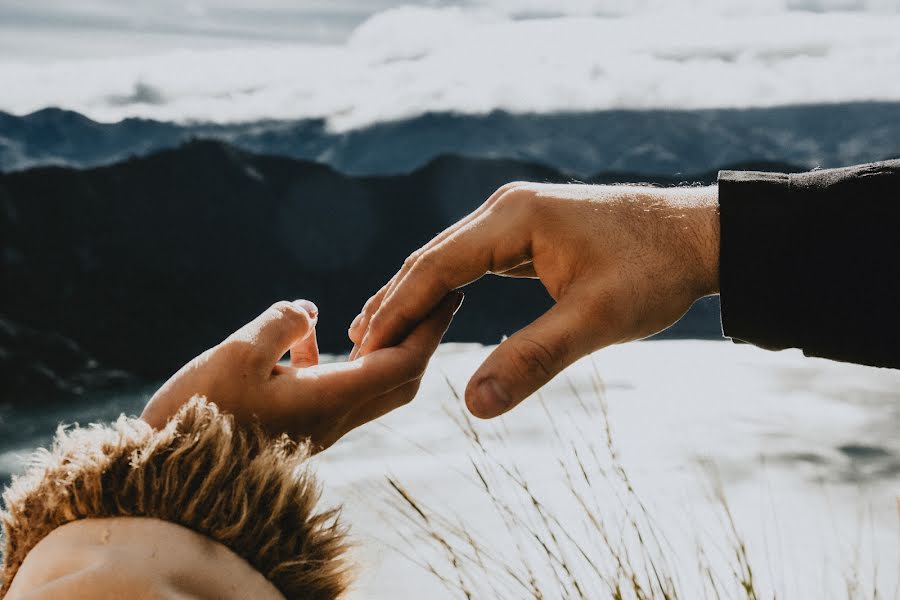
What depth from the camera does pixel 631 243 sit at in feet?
4.61

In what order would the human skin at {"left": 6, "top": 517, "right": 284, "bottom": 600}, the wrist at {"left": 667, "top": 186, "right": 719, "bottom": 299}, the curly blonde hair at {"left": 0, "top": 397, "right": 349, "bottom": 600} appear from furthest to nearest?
the wrist at {"left": 667, "top": 186, "right": 719, "bottom": 299} < the curly blonde hair at {"left": 0, "top": 397, "right": 349, "bottom": 600} < the human skin at {"left": 6, "top": 517, "right": 284, "bottom": 600}

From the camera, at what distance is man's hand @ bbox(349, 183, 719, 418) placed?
4.32ft

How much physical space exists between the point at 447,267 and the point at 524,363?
0.93ft

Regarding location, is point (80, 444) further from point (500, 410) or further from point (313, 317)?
point (500, 410)

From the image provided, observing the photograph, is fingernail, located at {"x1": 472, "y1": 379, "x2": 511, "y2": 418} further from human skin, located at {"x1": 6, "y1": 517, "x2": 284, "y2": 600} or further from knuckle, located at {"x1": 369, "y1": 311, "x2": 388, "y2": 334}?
human skin, located at {"x1": 6, "y1": 517, "x2": 284, "y2": 600}

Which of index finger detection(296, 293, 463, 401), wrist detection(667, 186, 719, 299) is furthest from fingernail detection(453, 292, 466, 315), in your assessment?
wrist detection(667, 186, 719, 299)

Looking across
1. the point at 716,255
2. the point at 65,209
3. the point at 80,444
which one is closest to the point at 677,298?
the point at 716,255

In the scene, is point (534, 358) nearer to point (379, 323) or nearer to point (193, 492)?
point (379, 323)

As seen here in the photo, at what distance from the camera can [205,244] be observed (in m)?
13.5

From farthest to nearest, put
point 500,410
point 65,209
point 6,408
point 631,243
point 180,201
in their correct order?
point 180,201 → point 65,209 → point 6,408 → point 631,243 → point 500,410

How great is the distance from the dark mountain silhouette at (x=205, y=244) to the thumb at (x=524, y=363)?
883 cm

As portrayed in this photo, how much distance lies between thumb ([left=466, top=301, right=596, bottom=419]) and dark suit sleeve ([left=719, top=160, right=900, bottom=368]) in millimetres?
326

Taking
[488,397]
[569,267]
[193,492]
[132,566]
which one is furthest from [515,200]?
[132,566]

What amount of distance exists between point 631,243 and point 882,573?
5.58 feet
